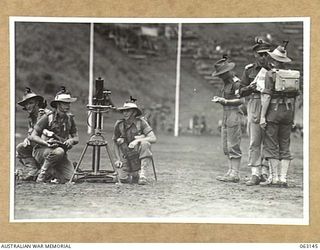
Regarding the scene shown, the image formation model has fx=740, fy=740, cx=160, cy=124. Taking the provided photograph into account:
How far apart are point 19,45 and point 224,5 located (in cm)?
167

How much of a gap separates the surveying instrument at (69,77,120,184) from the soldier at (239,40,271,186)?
1087mm

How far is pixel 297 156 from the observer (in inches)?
233

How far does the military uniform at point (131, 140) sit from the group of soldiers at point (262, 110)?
2.03 ft

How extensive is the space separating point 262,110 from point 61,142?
1.62m

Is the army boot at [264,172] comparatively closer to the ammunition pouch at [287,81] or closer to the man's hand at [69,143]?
the ammunition pouch at [287,81]

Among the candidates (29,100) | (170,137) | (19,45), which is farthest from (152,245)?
(19,45)

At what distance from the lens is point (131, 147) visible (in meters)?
5.98

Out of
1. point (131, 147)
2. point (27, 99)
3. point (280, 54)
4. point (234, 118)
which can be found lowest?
point (131, 147)

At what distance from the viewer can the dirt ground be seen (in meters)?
5.77

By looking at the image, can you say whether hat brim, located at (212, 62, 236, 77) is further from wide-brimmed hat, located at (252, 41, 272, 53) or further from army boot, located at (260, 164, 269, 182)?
army boot, located at (260, 164, 269, 182)

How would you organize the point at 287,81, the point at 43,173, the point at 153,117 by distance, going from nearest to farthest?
the point at 287,81 < the point at 43,173 < the point at 153,117

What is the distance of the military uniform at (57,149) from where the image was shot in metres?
5.90

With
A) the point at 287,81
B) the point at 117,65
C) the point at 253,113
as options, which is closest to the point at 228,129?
the point at 253,113

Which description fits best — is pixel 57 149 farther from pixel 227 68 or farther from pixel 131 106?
pixel 227 68
